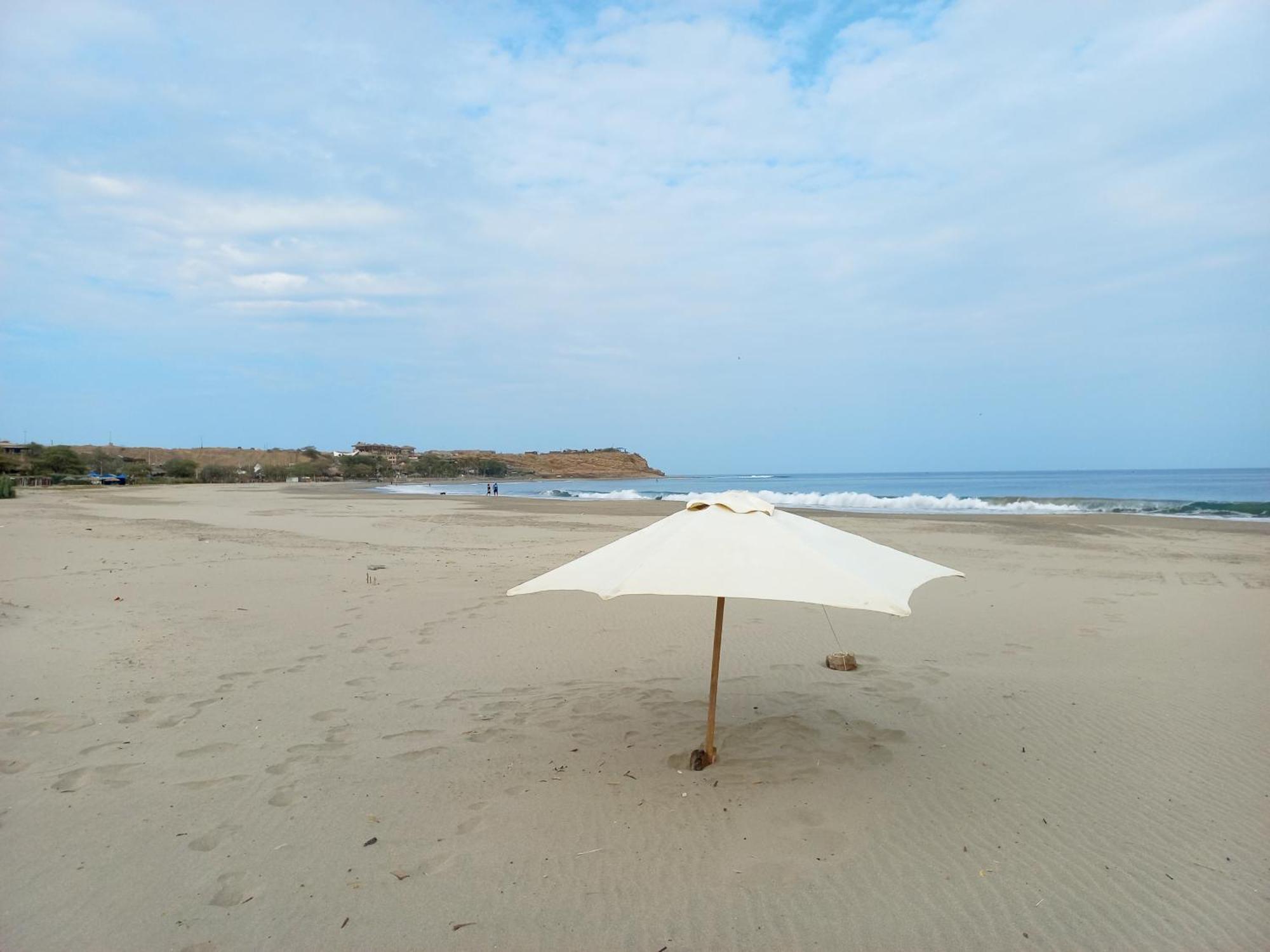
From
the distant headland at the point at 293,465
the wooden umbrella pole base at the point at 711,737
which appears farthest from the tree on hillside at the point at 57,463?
the wooden umbrella pole base at the point at 711,737

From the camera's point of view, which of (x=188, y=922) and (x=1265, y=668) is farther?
(x=1265, y=668)

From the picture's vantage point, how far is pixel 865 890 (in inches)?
124

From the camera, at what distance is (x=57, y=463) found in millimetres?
66000

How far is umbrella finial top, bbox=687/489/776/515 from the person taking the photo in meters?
4.04

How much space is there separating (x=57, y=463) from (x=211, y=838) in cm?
8144

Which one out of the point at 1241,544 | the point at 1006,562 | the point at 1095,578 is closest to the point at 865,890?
the point at 1095,578

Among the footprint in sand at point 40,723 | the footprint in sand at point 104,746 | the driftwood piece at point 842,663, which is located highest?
the driftwood piece at point 842,663

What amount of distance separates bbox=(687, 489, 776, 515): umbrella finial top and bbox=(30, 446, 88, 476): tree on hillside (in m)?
79.6

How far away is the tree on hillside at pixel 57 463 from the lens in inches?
2559

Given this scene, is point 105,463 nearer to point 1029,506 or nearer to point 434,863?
point 1029,506

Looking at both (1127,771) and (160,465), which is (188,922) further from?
(160,465)

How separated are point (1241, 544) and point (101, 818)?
67.9 feet

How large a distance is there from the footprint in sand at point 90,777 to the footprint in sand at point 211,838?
914 mm

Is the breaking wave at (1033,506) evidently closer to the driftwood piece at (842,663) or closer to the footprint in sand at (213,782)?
the driftwood piece at (842,663)
